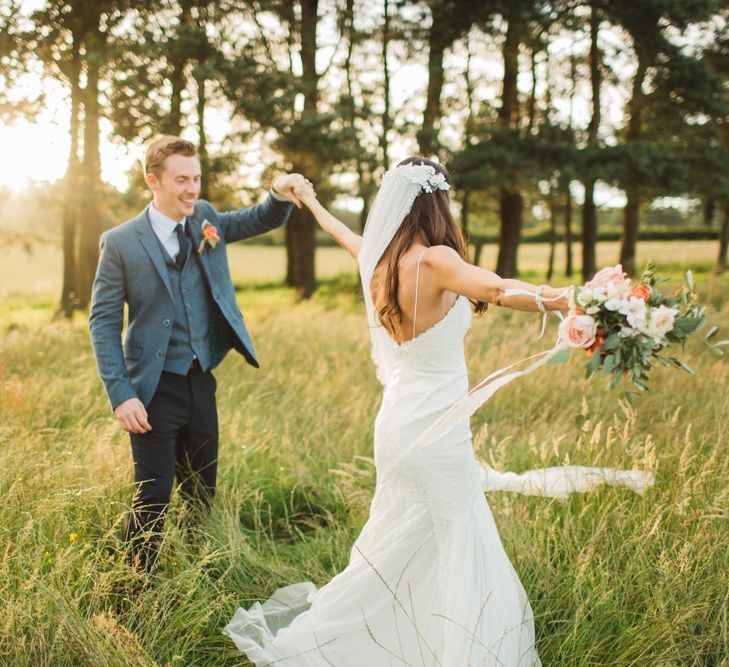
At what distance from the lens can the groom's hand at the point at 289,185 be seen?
3730mm

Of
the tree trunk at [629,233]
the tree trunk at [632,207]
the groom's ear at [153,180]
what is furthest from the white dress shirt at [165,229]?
the tree trunk at [629,233]

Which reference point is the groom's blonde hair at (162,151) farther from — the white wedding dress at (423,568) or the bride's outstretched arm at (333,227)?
the white wedding dress at (423,568)

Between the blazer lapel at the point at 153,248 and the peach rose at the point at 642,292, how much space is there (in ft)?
7.47

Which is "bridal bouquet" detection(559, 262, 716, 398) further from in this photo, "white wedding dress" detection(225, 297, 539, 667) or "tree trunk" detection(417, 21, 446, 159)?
"tree trunk" detection(417, 21, 446, 159)

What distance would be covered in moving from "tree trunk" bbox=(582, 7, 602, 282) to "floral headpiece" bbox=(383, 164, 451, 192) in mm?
12683

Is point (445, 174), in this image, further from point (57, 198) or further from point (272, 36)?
point (272, 36)

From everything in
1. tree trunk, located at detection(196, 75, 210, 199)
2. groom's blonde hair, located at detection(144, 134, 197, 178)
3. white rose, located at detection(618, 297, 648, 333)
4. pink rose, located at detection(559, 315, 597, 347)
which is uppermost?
tree trunk, located at detection(196, 75, 210, 199)

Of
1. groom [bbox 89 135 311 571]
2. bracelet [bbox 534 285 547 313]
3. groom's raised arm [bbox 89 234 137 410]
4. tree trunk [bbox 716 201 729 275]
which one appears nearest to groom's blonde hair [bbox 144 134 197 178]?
groom [bbox 89 135 311 571]

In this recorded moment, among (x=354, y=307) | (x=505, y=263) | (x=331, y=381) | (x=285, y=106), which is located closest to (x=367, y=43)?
(x=285, y=106)

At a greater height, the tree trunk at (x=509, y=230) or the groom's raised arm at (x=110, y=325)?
the tree trunk at (x=509, y=230)

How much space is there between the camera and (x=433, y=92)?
50.9 ft

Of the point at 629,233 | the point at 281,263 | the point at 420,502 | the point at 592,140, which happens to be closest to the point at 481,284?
the point at 420,502

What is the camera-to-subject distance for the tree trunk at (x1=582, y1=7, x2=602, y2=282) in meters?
14.9

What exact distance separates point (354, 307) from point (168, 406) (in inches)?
353
